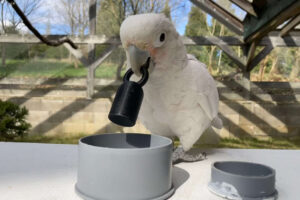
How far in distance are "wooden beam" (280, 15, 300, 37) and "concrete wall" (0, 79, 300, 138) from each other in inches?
17.4

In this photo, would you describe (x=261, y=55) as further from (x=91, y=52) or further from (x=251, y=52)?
(x=91, y=52)

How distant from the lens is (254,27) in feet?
5.83

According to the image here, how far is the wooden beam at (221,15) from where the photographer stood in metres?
2.15

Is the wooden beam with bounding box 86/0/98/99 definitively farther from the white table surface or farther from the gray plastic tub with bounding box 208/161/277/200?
the gray plastic tub with bounding box 208/161/277/200

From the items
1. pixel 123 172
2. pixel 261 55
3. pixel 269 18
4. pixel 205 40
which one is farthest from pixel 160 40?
pixel 261 55

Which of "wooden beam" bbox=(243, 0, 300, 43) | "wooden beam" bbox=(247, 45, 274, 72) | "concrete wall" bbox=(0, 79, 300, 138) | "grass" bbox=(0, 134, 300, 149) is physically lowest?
"grass" bbox=(0, 134, 300, 149)

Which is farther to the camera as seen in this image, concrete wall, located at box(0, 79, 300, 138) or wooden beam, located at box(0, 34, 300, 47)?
concrete wall, located at box(0, 79, 300, 138)

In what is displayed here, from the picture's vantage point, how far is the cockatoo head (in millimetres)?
516

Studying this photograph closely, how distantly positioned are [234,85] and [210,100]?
168 centimetres

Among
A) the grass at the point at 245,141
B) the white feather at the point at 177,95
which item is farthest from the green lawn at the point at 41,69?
the white feather at the point at 177,95

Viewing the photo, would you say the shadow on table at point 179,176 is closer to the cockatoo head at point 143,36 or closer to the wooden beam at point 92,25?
the cockatoo head at point 143,36

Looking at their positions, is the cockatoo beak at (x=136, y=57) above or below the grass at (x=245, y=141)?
above

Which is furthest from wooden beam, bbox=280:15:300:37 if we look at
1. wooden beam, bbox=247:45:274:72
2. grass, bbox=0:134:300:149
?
grass, bbox=0:134:300:149

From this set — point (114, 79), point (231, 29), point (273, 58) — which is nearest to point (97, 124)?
point (114, 79)
